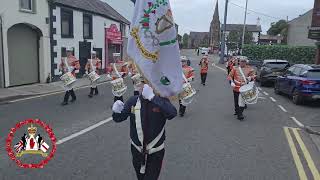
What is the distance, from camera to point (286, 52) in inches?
1939

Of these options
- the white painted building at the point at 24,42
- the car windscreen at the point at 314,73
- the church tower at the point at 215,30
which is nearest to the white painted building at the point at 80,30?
the white painted building at the point at 24,42

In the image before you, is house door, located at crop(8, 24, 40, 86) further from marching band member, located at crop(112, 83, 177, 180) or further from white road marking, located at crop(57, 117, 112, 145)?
marching band member, located at crop(112, 83, 177, 180)

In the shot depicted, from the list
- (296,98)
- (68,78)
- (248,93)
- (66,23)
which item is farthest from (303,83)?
(66,23)

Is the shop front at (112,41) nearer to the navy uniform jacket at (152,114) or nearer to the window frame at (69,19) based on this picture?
the window frame at (69,19)

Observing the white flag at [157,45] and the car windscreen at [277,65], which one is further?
the car windscreen at [277,65]

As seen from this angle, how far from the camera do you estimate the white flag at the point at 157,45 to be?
399 centimetres

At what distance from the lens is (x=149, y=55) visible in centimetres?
398

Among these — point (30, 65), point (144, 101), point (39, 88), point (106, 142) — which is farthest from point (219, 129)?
point (30, 65)

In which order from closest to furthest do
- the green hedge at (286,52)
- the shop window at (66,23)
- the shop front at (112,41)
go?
the shop window at (66,23) < the shop front at (112,41) < the green hedge at (286,52)

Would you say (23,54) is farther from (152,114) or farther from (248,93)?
(152,114)

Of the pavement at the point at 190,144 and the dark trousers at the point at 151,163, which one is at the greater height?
the dark trousers at the point at 151,163

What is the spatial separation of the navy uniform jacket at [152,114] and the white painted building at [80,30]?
57.7 ft

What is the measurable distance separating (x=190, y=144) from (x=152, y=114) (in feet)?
13.3
